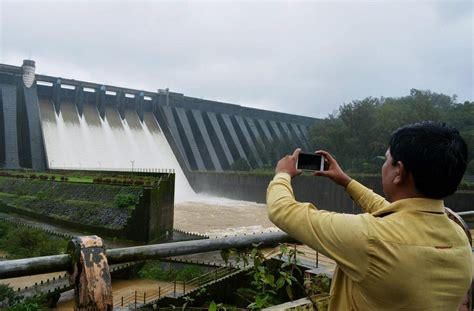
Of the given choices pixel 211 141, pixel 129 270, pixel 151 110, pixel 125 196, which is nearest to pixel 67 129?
pixel 151 110

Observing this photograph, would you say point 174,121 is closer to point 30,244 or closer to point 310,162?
point 30,244

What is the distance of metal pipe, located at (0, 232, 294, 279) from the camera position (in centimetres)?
118

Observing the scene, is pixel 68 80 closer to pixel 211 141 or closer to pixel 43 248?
pixel 211 141

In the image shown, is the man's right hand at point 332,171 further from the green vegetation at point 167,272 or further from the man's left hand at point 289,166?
the green vegetation at point 167,272

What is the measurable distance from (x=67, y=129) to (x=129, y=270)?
20.9 meters

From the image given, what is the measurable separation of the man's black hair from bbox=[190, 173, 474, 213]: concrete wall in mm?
16471

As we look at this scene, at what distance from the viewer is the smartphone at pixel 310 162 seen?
1478 millimetres

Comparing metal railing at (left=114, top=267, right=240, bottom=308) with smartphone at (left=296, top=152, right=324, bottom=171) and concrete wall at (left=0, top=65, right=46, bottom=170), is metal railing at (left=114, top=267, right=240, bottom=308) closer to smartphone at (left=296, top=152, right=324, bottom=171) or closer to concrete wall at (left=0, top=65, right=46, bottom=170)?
smartphone at (left=296, top=152, right=324, bottom=171)

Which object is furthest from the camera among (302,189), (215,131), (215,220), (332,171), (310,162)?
(215,131)

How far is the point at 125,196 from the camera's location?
45.8 ft

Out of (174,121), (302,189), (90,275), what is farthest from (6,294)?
(174,121)

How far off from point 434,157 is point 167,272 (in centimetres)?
1051

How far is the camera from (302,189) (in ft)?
83.3

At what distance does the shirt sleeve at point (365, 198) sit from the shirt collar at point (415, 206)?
49 centimetres
